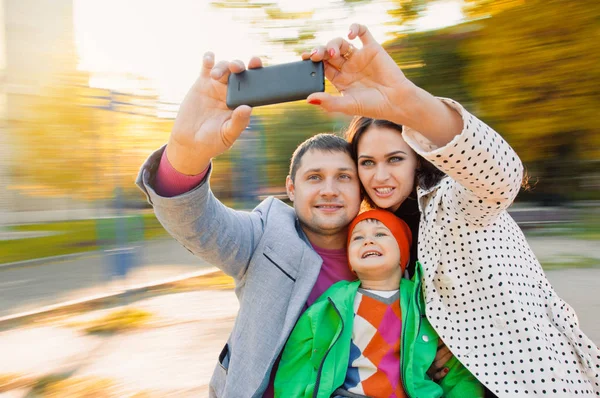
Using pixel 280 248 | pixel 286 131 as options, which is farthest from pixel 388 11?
pixel 280 248

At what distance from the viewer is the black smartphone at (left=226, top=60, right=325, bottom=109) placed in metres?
1.58

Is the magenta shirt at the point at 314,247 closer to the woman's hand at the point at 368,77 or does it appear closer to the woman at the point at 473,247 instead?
the woman at the point at 473,247

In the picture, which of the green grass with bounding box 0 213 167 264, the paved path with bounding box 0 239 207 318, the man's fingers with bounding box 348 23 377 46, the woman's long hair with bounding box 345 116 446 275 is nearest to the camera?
the man's fingers with bounding box 348 23 377 46

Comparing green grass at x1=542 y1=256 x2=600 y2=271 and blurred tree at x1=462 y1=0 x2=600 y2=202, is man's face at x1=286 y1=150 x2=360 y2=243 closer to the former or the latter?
green grass at x1=542 y1=256 x2=600 y2=271

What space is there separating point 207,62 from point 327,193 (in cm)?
75

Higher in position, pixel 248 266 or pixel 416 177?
pixel 416 177

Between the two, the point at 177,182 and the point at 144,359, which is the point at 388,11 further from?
the point at 177,182

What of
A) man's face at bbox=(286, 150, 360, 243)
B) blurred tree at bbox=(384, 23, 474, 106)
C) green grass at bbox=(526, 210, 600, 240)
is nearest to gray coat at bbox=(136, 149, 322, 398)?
man's face at bbox=(286, 150, 360, 243)

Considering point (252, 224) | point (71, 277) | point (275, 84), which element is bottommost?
point (71, 277)

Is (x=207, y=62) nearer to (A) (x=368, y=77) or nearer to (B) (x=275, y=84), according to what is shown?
(B) (x=275, y=84)

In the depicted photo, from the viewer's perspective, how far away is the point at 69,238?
11.9m

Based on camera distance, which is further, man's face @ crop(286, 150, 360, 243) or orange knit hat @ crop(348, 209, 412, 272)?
man's face @ crop(286, 150, 360, 243)

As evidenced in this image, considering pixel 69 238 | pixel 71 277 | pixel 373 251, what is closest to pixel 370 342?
pixel 373 251

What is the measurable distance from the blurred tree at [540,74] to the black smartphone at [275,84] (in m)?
5.46
